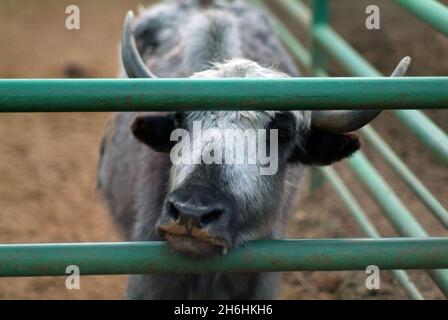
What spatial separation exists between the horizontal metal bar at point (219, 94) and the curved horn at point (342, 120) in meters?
0.56

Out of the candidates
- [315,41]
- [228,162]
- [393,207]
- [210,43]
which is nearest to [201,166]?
[228,162]

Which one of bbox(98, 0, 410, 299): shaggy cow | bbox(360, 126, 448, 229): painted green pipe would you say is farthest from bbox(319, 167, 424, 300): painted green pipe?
bbox(98, 0, 410, 299): shaggy cow

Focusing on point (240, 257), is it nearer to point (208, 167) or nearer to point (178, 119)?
point (208, 167)

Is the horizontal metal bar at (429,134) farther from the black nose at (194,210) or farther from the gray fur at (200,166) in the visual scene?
the black nose at (194,210)

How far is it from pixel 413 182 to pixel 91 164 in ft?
13.3

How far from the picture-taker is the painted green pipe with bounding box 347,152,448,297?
3.80 meters

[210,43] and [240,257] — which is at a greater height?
[210,43]

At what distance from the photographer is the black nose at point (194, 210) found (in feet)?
10.2

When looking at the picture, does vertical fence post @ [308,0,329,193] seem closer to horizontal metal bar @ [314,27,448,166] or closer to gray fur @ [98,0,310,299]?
horizontal metal bar @ [314,27,448,166]

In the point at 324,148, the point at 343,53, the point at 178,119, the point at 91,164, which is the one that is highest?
the point at 91,164

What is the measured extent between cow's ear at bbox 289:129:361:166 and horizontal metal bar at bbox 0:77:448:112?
811 millimetres

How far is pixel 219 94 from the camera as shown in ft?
9.43

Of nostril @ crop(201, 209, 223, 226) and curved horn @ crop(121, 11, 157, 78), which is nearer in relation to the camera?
nostril @ crop(201, 209, 223, 226)

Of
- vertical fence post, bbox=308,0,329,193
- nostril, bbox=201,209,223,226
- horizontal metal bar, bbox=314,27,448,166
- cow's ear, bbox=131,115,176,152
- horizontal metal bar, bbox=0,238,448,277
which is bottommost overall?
horizontal metal bar, bbox=0,238,448,277
